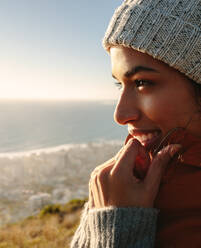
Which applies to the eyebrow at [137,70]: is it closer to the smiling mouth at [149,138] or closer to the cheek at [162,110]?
the cheek at [162,110]

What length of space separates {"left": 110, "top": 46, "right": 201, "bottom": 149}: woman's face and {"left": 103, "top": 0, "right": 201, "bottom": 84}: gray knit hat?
0.05 m

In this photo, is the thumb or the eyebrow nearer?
the thumb

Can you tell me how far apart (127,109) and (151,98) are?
0.15 meters

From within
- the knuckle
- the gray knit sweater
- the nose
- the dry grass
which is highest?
the nose

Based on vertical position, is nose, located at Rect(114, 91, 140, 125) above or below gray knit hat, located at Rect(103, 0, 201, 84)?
below

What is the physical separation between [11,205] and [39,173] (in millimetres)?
9359

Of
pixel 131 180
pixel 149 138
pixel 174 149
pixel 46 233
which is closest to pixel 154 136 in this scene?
pixel 149 138

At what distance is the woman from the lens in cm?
111

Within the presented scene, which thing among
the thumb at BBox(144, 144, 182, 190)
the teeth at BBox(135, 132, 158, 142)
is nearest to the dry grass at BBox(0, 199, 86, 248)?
the teeth at BBox(135, 132, 158, 142)

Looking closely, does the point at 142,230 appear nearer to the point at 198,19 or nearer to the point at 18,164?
the point at 198,19

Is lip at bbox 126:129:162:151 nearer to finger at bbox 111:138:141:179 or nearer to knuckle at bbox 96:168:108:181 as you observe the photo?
finger at bbox 111:138:141:179

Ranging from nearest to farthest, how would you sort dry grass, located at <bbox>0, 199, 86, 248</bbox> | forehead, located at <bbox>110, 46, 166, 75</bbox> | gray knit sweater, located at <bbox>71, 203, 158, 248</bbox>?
gray knit sweater, located at <bbox>71, 203, 158, 248</bbox>
forehead, located at <bbox>110, 46, 166, 75</bbox>
dry grass, located at <bbox>0, 199, 86, 248</bbox>

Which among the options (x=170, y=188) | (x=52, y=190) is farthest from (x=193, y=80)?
(x=52, y=190)

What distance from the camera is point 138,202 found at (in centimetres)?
114
